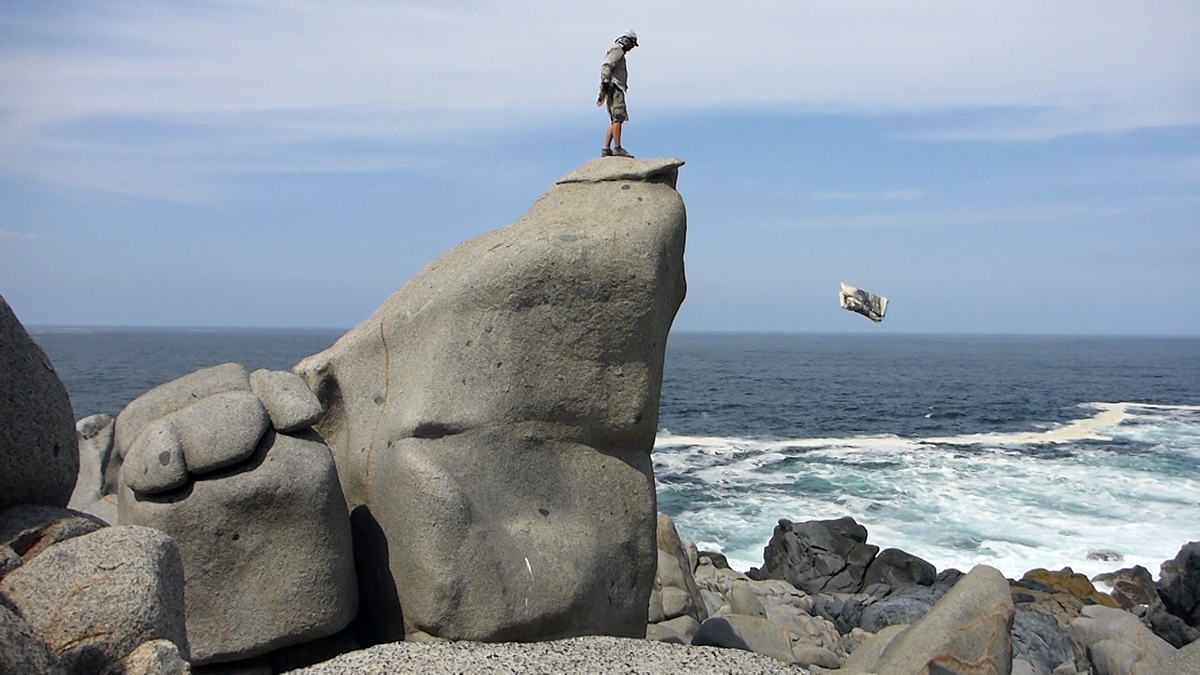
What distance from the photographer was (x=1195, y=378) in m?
73.4

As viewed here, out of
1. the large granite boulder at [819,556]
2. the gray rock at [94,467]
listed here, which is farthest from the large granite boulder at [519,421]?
the large granite boulder at [819,556]

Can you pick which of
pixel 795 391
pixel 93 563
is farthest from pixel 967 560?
pixel 795 391

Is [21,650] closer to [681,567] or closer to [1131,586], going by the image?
[681,567]

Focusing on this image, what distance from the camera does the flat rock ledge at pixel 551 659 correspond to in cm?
575

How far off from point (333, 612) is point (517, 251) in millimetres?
2890

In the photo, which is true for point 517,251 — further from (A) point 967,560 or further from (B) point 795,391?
(B) point 795,391

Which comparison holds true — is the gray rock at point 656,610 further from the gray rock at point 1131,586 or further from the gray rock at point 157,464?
the gray rock at point 1131,586

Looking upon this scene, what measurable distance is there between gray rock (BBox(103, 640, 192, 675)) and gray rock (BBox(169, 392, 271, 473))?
231cm

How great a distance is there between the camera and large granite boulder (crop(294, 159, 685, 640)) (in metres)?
6.91

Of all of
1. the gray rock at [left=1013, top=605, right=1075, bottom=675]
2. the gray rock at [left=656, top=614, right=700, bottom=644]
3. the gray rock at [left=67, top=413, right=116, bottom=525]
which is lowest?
the gray rock at [left=1013, top=605, right=1075, bottom=675]

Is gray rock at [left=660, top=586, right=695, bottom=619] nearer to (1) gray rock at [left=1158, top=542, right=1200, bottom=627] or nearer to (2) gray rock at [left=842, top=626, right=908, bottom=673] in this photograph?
(2) gray rock at [left=842, top=626, right=908, bottom=673]

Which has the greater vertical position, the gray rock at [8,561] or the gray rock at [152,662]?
the gray rock at [8,561]

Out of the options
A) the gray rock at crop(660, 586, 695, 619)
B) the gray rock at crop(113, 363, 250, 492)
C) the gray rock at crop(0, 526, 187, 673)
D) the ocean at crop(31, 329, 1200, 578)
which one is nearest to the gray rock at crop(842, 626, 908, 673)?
the gray rock at crop(660, 586, 695, 619)

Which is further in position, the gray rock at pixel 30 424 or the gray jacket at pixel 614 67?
the gray jacket at pixel 614 67
